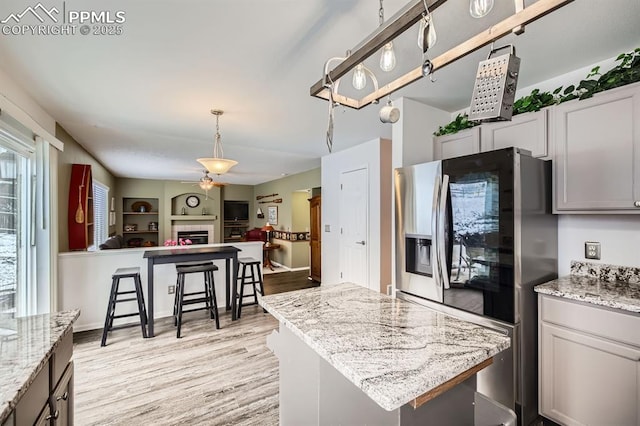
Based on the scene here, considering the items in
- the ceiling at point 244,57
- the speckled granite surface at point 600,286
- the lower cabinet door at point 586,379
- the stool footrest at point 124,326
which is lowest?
the stool footrest at point 124,326

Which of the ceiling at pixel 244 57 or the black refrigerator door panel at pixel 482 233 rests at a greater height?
the ceiling at pixel 244 57

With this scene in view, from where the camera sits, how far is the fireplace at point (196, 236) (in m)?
8.67

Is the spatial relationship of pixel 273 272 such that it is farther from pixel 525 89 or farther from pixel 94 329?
pixel 525 89

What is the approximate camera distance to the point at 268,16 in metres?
1.51


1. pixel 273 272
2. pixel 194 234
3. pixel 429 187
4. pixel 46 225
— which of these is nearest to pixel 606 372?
pixel 429 187

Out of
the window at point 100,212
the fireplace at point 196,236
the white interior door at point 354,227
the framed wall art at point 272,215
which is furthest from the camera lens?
the fireplace at point 196,236

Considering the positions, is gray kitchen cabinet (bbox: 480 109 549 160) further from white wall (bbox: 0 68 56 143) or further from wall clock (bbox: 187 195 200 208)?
wall clock (bbox: 187 195 200 208)

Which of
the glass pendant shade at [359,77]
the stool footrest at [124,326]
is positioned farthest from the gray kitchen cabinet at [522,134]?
the stool footrest at [124,326]

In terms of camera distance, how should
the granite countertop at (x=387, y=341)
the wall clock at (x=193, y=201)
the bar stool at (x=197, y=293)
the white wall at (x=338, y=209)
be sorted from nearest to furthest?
the granite countertop at (x=387, y=341) → the bar stool at (x=197, y=293) → the white wall at (x=338, y=209) → the wall clock at (x=193, y=201)

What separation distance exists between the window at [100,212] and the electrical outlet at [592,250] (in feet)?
21.0

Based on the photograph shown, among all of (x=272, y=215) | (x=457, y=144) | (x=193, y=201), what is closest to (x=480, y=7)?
(x=457, y=144)

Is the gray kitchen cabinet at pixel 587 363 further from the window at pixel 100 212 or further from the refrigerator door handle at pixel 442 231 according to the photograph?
the window at pixel 100 212

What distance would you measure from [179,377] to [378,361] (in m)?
2.28

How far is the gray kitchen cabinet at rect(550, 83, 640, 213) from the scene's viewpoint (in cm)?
167
